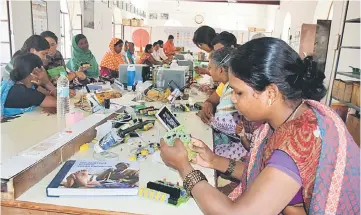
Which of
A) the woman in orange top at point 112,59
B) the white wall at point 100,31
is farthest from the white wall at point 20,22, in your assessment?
the white wall at point 100,31

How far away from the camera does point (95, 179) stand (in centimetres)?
104

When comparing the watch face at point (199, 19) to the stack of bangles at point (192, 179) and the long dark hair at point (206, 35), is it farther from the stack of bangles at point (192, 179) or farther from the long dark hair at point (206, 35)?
the stack of bangles at point (192, 179)

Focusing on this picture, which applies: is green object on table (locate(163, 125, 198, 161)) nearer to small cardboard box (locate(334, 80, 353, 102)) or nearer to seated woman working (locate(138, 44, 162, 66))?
small cardboard box (locate(334, 80, 353, 102))

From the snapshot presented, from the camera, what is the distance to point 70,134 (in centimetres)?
136

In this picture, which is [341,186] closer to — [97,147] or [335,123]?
[335,123]

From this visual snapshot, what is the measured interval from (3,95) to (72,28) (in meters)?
4.21

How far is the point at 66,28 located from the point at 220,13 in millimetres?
7823

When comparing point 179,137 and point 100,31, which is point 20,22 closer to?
point 100,31

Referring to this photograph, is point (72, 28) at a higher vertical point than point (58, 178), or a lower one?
higher

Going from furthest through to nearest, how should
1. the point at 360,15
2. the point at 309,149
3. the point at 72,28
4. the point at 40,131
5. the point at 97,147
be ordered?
the point at 72,28 → the point at 360,15 → the point at 40,131 → the point at 97,147 → the point at 309,149

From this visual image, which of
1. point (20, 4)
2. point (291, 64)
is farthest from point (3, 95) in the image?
point (20, 4)

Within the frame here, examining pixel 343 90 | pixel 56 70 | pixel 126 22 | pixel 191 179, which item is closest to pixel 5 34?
pixel 56 70

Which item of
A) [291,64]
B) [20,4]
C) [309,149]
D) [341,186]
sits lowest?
[341,186]

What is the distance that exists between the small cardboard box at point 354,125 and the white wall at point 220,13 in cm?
928
